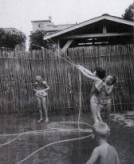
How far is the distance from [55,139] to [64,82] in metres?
1.48

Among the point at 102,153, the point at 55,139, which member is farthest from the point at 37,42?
the point at 102,153

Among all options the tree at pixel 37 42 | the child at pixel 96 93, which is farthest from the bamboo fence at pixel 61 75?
the child at pixel 96 93

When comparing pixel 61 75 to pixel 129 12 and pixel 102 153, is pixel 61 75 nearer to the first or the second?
pixel 129 12

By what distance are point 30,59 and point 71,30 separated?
783mm

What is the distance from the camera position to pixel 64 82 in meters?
5.62

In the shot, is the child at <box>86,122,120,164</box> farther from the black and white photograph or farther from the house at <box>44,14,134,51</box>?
the house at <box>44,14,134,51</box>

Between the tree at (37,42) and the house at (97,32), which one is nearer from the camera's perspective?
the house at (97,32)

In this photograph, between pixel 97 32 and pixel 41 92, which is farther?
pixel 97 32

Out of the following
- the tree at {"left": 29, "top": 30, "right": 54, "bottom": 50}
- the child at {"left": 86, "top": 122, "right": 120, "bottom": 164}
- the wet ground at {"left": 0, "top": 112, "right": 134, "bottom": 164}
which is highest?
the tree at {"left": 29, "top": 30, "right": 54, "bottom": 50}

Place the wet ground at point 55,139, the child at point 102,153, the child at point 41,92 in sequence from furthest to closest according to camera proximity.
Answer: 1. the child at point 41,92
2. the wet ground at point 55,139
3. the child at point 102,153

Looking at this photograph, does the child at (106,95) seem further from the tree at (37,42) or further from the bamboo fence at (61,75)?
the tree at (37,42)

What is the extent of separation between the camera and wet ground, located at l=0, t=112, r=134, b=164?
12.1 feet

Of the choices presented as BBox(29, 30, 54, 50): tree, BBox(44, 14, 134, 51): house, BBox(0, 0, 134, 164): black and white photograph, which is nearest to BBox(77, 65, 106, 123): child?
BBox(0, 0, 134, 164): black and white photograph

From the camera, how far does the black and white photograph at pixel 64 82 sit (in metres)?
3.99
